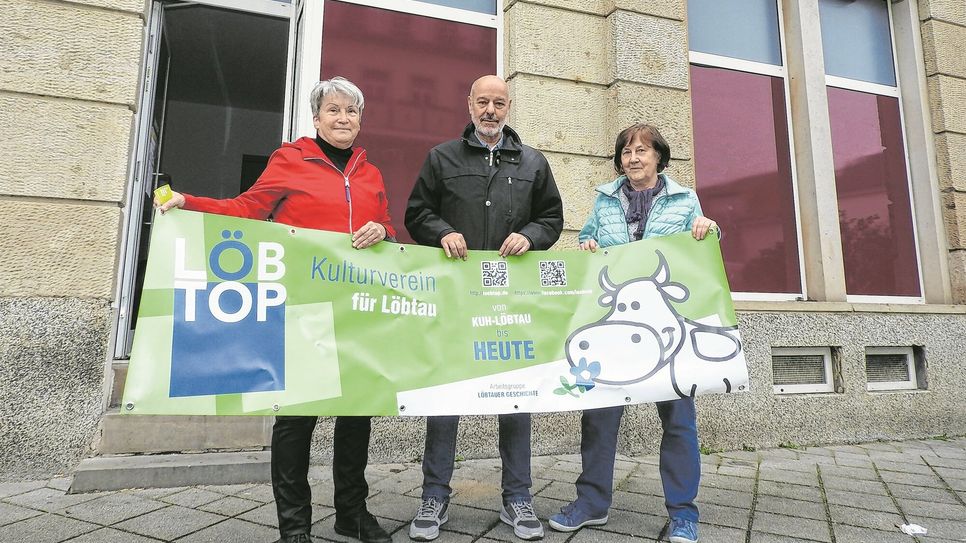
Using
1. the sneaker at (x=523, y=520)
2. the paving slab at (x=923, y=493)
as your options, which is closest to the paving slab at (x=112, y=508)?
the sneaker at (x=523, y=520)

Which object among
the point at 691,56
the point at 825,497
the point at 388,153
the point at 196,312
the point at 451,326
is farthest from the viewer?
the point at 691,56

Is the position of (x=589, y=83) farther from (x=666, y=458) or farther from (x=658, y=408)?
(x=666, y=458)

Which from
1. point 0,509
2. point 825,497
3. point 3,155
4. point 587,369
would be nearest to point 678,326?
point 587,369

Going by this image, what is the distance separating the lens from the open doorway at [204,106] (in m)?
4.14

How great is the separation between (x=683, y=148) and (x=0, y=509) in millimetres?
5200

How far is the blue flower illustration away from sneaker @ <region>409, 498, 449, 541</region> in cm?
87

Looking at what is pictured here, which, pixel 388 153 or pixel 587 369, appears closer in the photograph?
pixel 587 369

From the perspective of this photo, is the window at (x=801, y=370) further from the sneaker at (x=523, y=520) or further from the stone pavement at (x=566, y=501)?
the sneaker at (x=523, y=520)

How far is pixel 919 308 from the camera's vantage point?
5.23 metres

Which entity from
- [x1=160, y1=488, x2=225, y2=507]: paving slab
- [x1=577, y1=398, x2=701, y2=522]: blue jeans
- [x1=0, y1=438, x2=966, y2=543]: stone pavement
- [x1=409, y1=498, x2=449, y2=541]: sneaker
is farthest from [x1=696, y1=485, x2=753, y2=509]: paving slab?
[x1=160, y1=488, x2=225, y2=507]: paving slab

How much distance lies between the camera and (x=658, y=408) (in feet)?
8.52

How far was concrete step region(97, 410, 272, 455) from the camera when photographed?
3449 millimetres

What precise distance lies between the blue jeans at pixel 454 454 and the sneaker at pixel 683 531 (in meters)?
0.67

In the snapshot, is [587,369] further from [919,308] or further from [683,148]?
[919,308]
